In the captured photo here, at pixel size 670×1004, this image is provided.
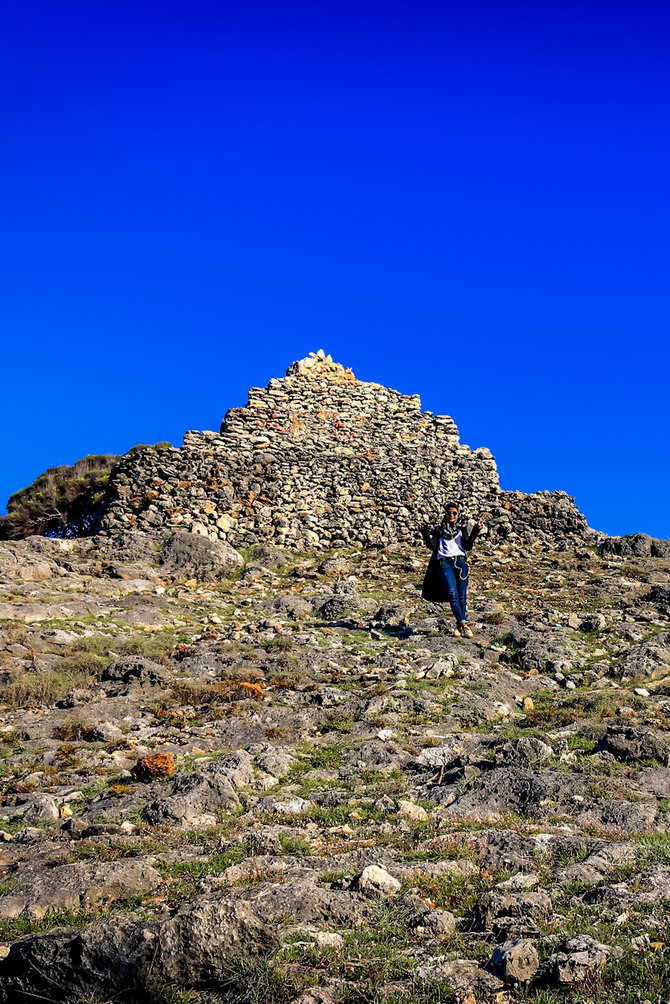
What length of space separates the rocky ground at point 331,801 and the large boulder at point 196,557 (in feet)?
9.34

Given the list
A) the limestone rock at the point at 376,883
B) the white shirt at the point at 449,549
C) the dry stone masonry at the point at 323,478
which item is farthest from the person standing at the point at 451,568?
the limestone rock at the point at 376,883

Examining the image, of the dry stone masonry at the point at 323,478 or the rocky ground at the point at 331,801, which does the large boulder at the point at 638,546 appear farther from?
the rocky ground at the point at 331,801

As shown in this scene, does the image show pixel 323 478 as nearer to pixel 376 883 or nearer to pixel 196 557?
pixel 196 557

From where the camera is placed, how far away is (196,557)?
20.8m

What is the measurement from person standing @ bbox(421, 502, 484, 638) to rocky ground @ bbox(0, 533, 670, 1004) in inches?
24.8

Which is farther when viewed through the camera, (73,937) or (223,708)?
(223,708)

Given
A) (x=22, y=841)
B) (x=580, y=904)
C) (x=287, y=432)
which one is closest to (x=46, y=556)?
(x=287, y=432)

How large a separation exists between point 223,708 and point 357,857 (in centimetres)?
505

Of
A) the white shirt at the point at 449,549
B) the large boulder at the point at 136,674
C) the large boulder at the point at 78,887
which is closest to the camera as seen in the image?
the large boulder at the point at 78,887

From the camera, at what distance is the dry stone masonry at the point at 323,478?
23.9 meters

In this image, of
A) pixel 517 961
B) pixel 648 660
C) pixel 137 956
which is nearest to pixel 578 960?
pixel 517 961

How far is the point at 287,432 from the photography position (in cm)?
2708

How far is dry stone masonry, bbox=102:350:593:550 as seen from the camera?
23.9 metres

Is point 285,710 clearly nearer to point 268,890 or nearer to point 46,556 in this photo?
point 268,890
